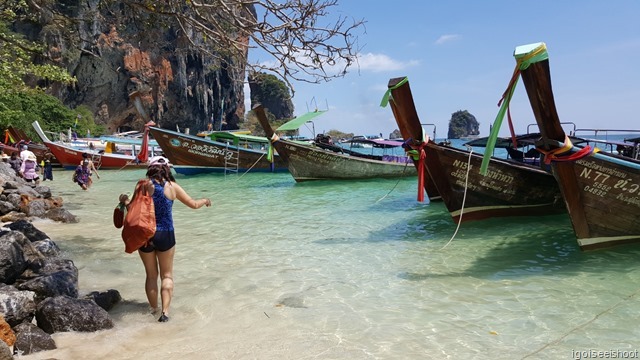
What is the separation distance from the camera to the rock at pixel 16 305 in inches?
135

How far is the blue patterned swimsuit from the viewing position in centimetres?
386

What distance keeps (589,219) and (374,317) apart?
3.57 meters

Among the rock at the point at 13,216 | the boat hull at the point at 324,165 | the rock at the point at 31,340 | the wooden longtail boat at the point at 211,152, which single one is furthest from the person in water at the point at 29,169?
the rock at the point at 31,340

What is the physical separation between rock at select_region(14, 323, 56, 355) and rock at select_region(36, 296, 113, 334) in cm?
15

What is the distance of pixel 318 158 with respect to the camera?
55.1 feet

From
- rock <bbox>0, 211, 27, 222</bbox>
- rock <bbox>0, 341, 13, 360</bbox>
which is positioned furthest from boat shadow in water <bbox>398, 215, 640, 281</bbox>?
rock <bbox>0, 211, 27, 222</bbox>

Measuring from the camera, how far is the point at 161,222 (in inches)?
152

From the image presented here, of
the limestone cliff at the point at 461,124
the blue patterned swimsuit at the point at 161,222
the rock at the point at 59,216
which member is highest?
the limestone cliff at the point at 461,124

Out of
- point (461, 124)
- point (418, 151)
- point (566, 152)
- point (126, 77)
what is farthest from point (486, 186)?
point (461, 124)

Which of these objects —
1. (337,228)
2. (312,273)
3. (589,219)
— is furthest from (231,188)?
(589,219)

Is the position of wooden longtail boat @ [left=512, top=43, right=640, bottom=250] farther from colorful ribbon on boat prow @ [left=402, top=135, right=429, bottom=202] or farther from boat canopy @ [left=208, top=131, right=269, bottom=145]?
boat canopy @ [left=208, top=131, right=269, bottom=145]

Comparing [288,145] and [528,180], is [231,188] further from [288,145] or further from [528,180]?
[528,180]

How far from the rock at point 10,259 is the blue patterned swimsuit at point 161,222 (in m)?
1.29

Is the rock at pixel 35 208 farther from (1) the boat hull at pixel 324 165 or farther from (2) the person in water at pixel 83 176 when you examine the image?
(1) the boat hull at pixel 324 165
